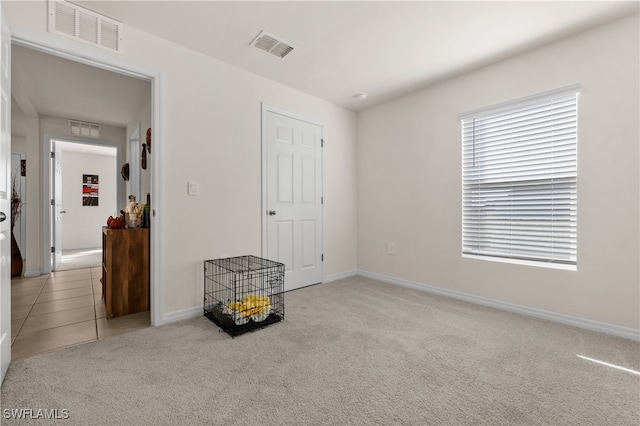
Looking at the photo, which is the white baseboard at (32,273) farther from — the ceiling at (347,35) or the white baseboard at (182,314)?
the white baseboard at (182,314)

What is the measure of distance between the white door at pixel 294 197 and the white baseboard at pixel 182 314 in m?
0.90

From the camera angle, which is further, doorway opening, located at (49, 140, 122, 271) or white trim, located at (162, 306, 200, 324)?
doorway opening, located at (49, 140, 122, 271)

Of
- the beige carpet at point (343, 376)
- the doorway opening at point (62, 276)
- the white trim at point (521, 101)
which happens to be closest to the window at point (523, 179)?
the white trim at point (521, 101)

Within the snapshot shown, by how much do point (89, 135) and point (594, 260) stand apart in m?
6.83

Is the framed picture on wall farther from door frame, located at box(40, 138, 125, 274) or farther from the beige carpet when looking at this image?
the beige carpet

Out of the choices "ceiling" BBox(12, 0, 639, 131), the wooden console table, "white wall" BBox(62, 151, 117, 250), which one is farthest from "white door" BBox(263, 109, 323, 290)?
"white wall" BBox(62, 151, 117, 250)

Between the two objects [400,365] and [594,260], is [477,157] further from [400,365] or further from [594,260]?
[400,365]

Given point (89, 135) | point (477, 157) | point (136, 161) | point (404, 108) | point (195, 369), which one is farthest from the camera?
point (89, 135)

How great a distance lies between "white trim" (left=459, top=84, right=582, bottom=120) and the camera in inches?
96.0

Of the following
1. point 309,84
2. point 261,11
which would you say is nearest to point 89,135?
point 309,84

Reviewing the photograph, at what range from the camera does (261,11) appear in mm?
2162

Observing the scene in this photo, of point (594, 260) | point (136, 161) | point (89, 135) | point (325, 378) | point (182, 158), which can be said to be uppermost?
point (89, 135)

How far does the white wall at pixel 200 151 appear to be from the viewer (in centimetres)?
250

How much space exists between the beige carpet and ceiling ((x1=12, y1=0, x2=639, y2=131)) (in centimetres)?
243
